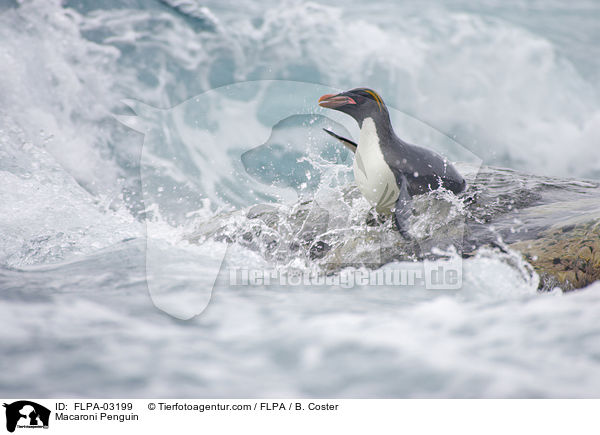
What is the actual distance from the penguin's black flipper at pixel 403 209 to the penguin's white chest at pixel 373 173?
0.03 m

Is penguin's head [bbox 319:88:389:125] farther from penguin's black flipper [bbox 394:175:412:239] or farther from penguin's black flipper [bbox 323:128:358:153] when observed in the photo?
penguin's black flipper [bbox 394:175:412:239]

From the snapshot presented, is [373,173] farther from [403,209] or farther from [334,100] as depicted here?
[334,100]

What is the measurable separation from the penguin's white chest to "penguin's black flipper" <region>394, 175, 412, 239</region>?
32 mm

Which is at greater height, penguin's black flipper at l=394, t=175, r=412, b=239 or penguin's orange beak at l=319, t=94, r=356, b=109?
penguin's orange beak at l=319, t=94, r=356, b=109

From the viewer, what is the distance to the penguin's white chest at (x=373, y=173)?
6.77ft

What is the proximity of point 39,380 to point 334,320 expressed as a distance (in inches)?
35.8

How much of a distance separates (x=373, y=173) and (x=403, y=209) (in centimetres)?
23

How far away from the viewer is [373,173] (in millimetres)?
2086

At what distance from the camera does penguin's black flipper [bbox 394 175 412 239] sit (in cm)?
195
